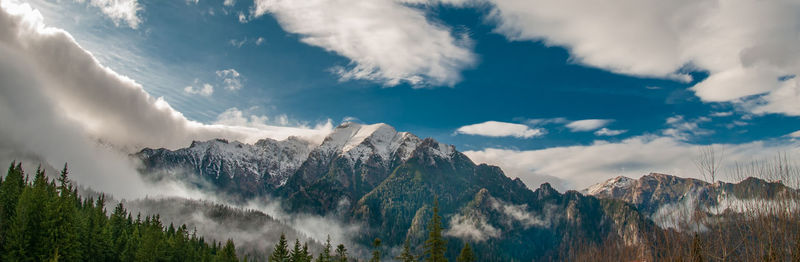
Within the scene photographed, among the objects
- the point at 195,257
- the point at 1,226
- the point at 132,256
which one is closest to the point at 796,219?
the point at 1,226

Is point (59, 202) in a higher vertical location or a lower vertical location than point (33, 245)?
higher

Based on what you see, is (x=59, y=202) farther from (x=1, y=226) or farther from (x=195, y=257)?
(x=195, y=257)

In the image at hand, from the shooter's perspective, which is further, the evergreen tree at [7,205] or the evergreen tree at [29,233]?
the evergreen tree at [7,205]

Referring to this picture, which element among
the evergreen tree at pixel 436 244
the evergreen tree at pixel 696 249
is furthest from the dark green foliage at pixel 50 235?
the evergreen tree at pixel 696 249

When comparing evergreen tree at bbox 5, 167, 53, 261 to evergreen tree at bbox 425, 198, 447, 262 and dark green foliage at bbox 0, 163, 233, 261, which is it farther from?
evergreen tree at bbox 425, 198, 447, 262

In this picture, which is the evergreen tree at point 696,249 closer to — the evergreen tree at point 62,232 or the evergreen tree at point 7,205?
the evergreen tree at point 62,232

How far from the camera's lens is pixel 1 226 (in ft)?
234

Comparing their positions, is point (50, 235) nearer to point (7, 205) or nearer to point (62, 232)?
point (62, 232)

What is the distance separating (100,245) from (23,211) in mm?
19038

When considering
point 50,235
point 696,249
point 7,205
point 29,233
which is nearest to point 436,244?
point 696,249

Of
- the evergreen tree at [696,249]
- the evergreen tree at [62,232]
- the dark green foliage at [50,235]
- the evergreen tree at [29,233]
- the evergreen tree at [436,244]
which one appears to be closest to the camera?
the evergreen tree at [696,249]

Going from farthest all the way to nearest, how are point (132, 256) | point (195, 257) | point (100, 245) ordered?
point (195, 257)
point (132, 256)
point (100, 245)

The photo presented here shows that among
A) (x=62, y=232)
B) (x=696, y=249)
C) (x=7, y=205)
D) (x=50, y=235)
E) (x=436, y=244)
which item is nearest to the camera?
(x=696, y=249)

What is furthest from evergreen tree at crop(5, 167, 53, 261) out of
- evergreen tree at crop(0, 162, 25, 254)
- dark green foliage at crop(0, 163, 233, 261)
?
evergreen tree at crop(0, 162, 25, 254)
